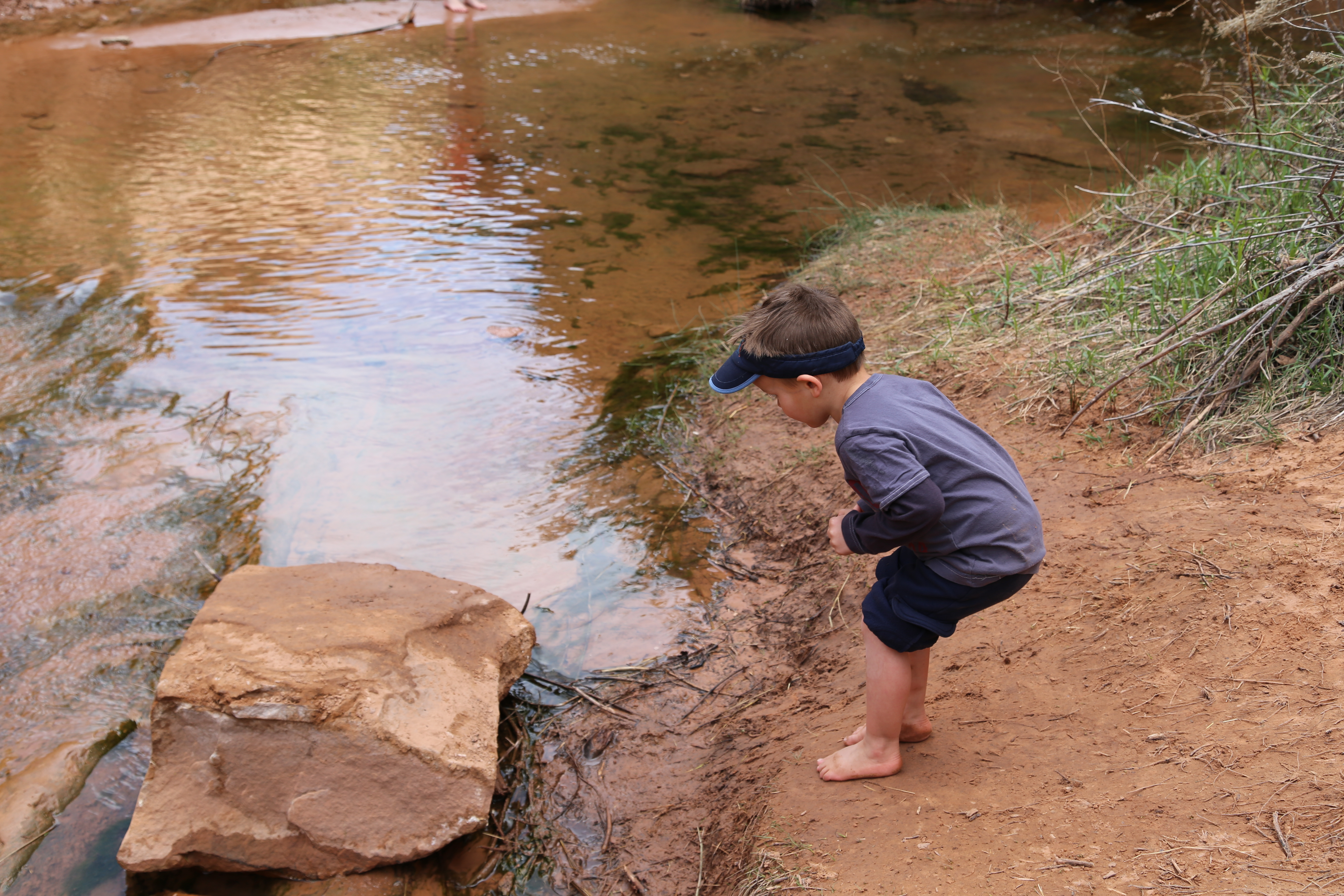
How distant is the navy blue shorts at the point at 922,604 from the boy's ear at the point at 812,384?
0.45 metres

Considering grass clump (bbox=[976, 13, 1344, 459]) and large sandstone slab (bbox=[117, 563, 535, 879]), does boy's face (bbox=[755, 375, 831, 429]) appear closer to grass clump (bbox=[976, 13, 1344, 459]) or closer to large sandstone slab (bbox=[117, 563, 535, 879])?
large sandstone slab (bbox=[117, 563, 535, 879])

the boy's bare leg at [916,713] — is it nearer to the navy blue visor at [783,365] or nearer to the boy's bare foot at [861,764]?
the boy's bare foot at [861,764]

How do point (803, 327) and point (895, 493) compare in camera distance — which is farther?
point (803, 327)

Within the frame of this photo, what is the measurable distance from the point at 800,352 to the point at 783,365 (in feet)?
0.17

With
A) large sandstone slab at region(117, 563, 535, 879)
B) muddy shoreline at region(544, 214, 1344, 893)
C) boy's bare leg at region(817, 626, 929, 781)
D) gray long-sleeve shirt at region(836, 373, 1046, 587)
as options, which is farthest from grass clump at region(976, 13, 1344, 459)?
large sandstone slab at region(117, 563, 535, 879)

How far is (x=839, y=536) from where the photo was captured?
7.15 feet

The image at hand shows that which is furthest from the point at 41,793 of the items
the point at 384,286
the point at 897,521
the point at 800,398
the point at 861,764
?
the point at 384,286

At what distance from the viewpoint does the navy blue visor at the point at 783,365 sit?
83.4 inches

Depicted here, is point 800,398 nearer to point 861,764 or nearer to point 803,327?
point 803,327

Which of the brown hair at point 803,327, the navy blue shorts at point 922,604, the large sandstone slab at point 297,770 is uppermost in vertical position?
the brown hair at point 803,327

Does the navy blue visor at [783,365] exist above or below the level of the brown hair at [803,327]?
below

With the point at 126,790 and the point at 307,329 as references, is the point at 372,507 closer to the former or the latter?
the point at 126,790

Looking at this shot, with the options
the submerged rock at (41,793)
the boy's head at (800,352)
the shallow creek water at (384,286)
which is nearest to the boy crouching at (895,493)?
the boy's head at (800,352)

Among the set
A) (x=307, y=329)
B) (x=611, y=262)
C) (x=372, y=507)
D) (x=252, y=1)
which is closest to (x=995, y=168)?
(x=611, y=262)
